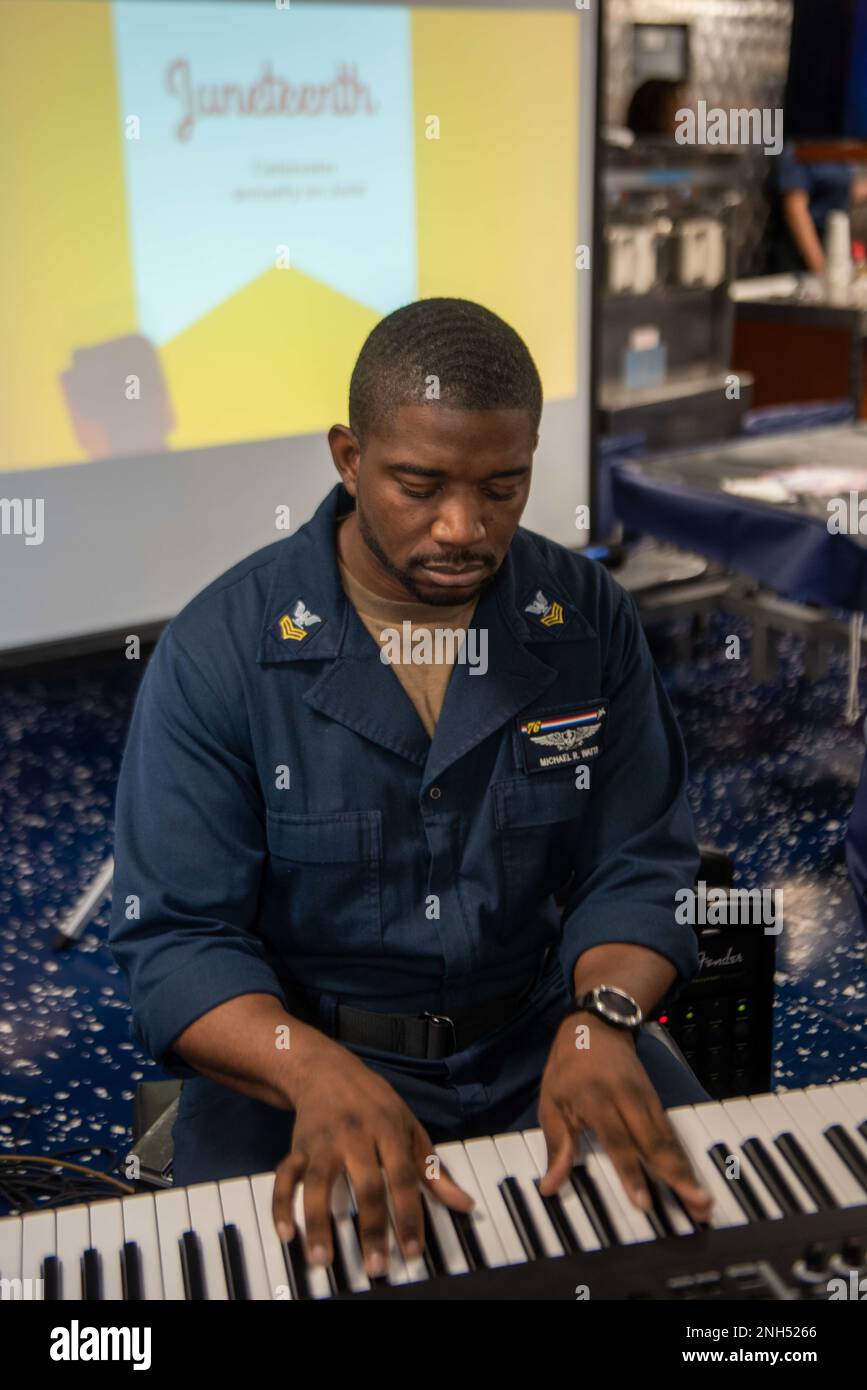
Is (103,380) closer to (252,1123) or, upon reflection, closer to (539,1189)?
(252,1123)

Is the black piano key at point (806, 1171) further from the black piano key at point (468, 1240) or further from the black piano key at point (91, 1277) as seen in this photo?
the black piano key at point (91, 1277)

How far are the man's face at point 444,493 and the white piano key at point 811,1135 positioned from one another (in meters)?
0.58

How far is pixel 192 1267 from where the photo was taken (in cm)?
107

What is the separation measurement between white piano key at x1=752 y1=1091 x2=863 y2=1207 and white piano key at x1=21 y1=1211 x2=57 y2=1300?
0.63 m

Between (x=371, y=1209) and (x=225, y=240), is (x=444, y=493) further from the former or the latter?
(x=225, y=240)

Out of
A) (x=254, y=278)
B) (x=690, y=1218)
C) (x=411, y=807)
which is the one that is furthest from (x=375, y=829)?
(x=254, y=278)

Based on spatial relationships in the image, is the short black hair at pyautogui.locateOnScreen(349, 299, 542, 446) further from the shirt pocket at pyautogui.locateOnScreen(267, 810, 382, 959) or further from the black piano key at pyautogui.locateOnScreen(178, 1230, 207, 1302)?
the black piano key at pyautogui.locateOnScreen(178, 1230, 207, 1302)

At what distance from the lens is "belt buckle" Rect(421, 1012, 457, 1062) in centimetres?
149

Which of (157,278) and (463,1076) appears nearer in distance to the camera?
(463,1076)

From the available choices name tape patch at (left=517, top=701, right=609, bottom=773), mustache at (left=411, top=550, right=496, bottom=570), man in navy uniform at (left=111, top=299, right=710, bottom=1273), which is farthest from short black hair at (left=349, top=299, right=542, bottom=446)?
name tape patch at (left=517, top=701, right=609, bottom=773)

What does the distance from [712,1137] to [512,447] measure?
678 mm
